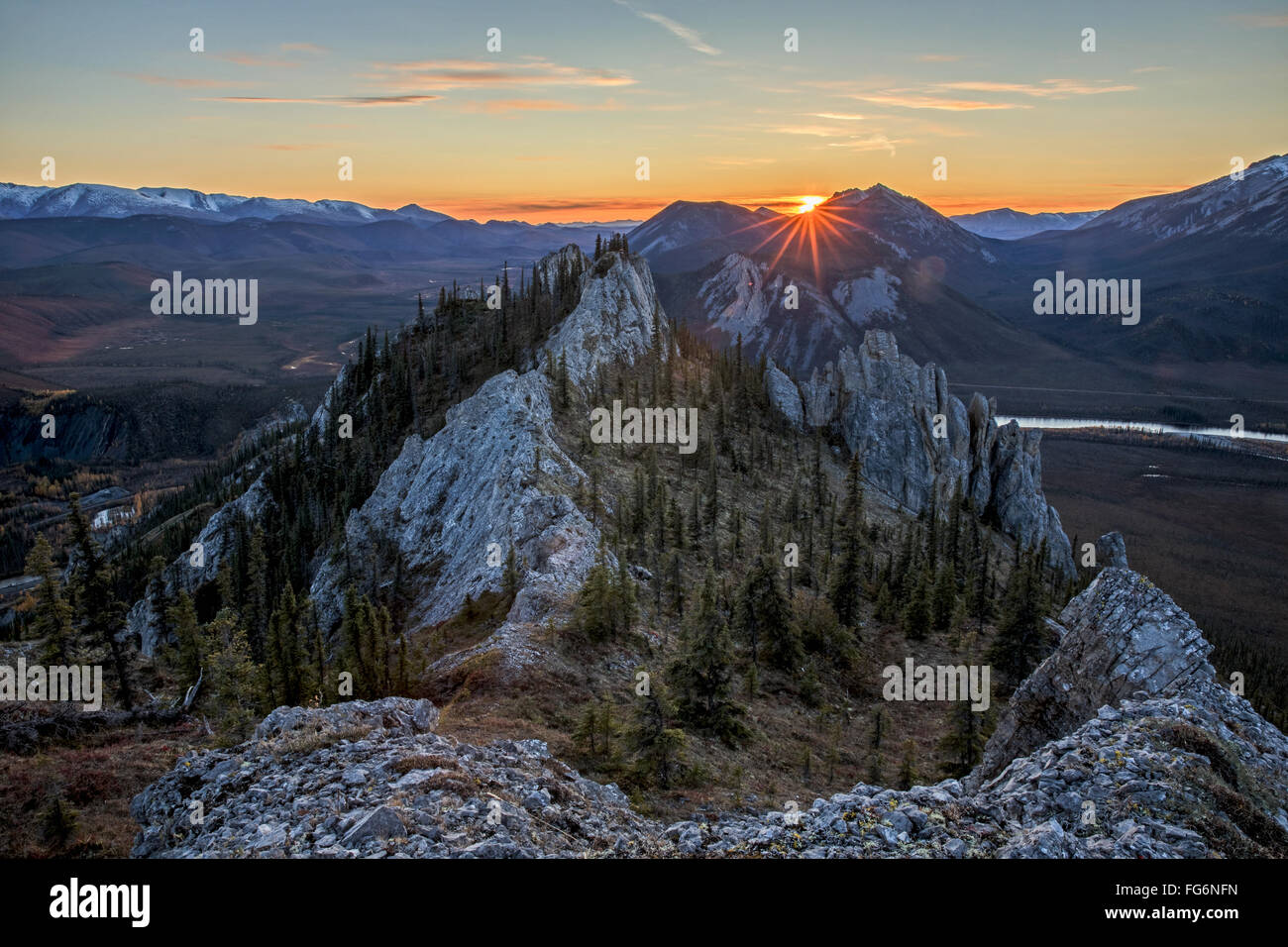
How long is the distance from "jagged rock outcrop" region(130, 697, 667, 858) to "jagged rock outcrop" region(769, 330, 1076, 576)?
100m

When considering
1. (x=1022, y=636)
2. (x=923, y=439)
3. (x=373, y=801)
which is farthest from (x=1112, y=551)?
(x=373, y=801)

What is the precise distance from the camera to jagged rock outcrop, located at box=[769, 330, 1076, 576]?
378 ft

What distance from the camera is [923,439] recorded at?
118188 millimetres

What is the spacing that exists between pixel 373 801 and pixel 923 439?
114326mm

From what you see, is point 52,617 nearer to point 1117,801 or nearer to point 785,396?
point 1117,801

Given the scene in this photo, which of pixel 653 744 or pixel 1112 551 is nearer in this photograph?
pixel 653 744

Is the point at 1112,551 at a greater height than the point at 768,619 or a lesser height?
lesser

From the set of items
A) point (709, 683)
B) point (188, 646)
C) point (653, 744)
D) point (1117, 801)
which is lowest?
point (188, 646)

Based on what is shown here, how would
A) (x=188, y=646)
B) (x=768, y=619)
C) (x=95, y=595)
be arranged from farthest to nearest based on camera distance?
(x=768, y=619)
(x=188, y=646)
(x=95, y=595)

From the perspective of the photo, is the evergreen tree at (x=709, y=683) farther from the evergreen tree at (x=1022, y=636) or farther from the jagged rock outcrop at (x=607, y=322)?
the jagged rock outcrop at (x=607, y=322)

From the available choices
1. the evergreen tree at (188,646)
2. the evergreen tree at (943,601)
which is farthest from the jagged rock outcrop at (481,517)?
the evergreen tree at (943,601)

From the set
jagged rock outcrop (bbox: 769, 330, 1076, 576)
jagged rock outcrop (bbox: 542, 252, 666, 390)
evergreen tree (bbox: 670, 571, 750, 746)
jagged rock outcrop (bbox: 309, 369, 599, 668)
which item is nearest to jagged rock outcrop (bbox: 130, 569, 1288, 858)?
evergreen tree (bbox: 670, 571, 750, 746)
